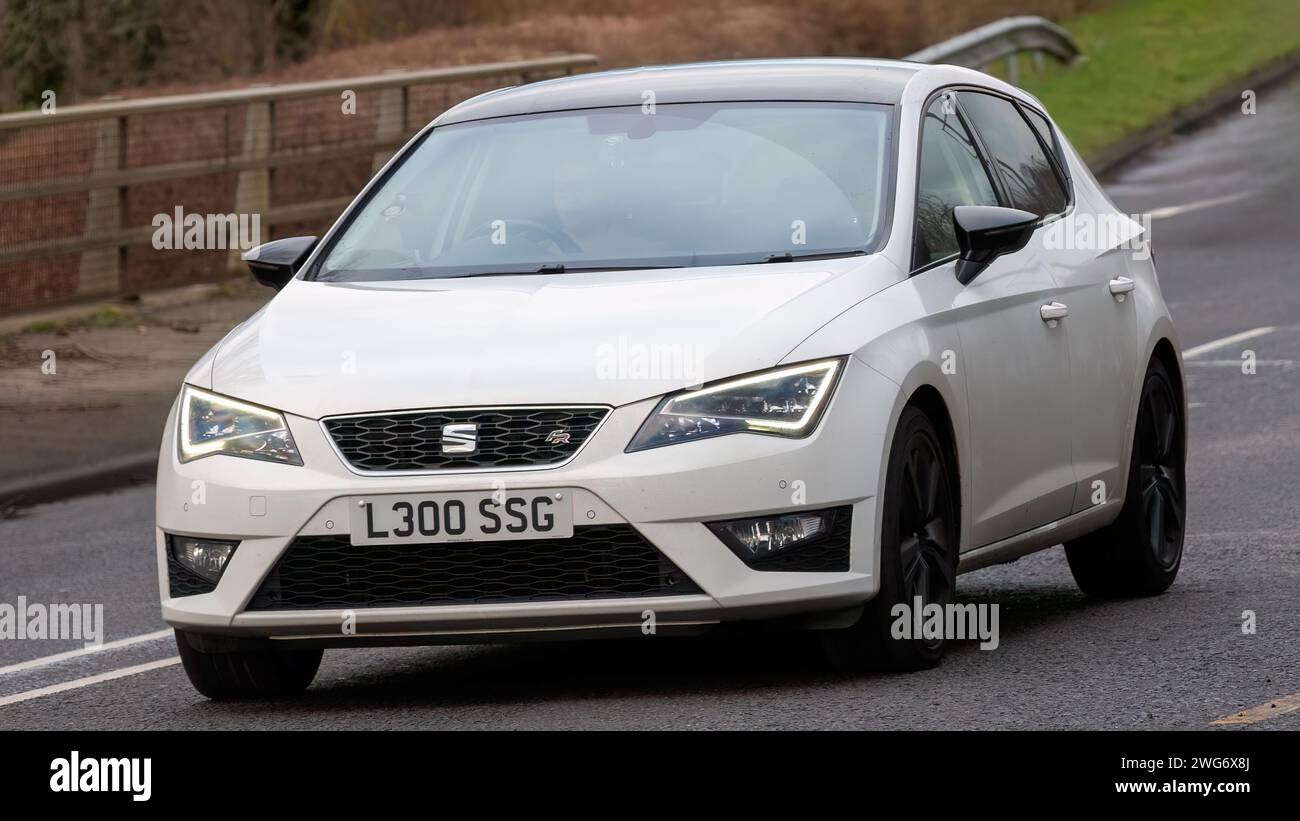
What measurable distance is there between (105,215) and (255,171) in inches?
68.3

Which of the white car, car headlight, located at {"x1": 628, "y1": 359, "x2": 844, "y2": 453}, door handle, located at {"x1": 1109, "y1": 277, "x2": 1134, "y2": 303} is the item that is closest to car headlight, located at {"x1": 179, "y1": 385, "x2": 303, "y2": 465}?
the white car

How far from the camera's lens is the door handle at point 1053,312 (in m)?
8.16

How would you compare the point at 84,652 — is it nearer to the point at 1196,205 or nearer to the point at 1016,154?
the point at 1016,154

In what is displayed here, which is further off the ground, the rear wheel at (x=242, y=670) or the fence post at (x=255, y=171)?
the fence post at (x=255, y=171)

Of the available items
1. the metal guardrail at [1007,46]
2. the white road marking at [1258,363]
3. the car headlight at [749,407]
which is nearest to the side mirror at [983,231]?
the car headlight at [749,407]

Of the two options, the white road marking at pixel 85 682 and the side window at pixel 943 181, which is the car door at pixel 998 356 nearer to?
the side window at pixel 943 181

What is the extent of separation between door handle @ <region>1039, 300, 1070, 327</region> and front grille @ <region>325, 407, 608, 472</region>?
2101 mm

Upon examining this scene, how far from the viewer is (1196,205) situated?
76.3 ft

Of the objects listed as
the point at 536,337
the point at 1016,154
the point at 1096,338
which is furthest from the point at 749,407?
the point at 1016,154

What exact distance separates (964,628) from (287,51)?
21.6 m

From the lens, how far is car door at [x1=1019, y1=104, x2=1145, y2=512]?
8.38 m

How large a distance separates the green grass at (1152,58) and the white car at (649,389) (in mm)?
17710

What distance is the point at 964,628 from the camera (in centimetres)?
809
